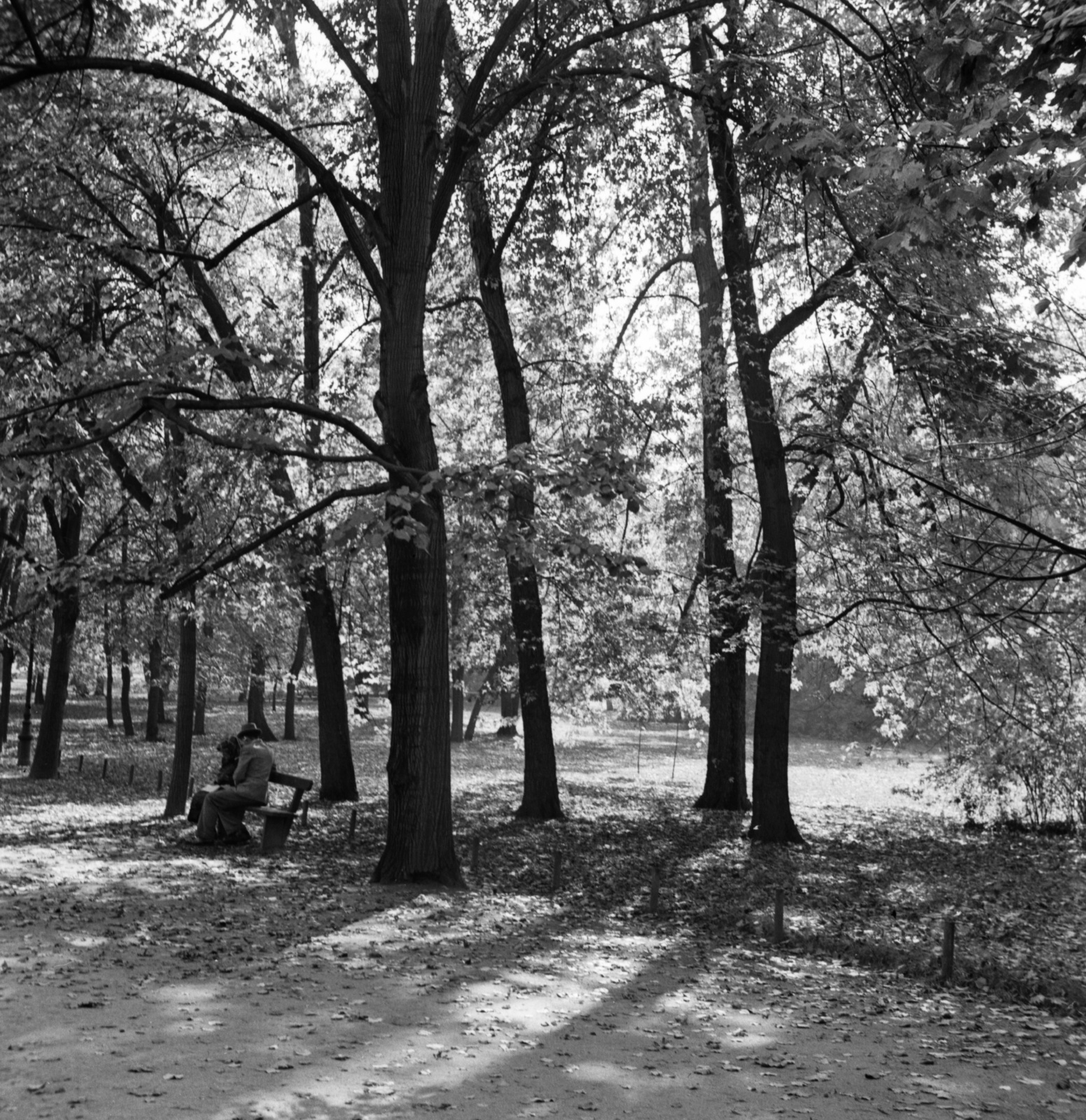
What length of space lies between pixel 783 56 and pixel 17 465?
9.27 m

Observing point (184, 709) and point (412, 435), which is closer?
point (412, 435)

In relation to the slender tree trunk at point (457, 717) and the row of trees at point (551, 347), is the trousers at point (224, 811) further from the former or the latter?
the slender tree trunk at point (457, 717)

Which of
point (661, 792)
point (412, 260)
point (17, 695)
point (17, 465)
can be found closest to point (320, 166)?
point (412, 260)

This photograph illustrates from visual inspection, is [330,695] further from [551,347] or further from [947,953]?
[947,953]

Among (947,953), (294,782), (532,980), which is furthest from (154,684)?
(947,953)

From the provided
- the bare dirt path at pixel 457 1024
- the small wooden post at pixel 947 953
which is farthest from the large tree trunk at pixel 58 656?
the small wooden post at pixel 947 953

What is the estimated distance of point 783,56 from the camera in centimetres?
1364

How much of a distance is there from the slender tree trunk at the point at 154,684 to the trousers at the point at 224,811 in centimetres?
724

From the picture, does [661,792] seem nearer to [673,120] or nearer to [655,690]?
[655,690]

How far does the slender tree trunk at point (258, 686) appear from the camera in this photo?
31.2 metres

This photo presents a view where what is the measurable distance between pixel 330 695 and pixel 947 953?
13.1m

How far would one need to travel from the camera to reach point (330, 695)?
20.3m

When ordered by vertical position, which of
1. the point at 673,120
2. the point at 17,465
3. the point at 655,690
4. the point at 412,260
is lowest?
the point at 655,690

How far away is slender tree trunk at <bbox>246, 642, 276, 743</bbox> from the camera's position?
31.2 meters
